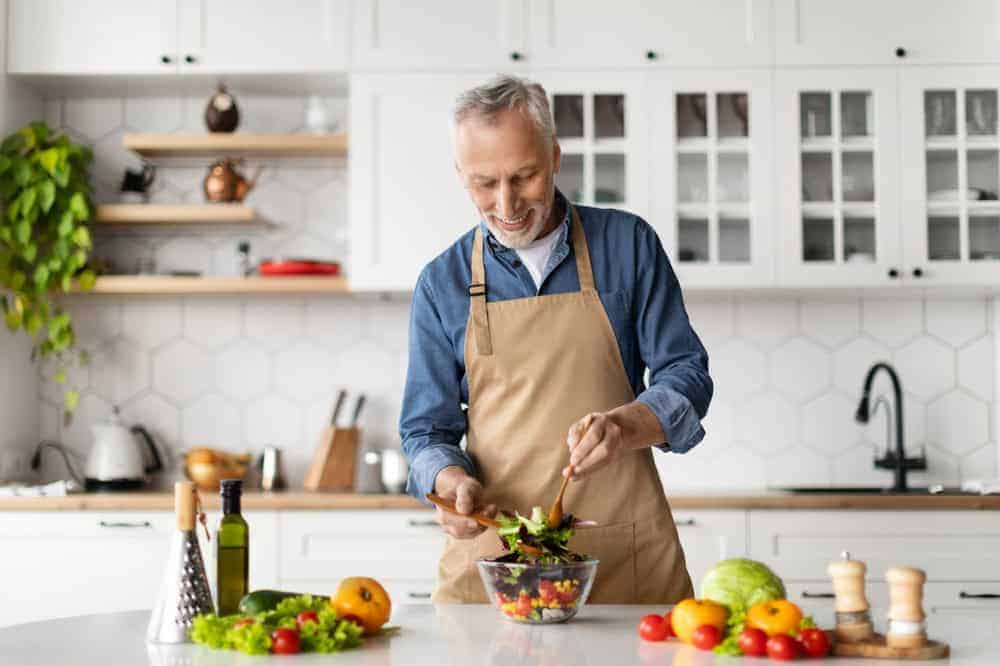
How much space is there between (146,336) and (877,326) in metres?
2.55

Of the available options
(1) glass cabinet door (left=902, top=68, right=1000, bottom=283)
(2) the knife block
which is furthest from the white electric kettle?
(1) glass cabinet door (left=902, top=68, right=1000, bottom=283)

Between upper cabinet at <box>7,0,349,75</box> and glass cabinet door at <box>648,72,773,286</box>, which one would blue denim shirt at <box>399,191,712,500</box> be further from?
upper cabinet at <box>7,0,349,75</box>

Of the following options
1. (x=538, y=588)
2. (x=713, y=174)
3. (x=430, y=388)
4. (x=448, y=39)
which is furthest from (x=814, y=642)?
(x=448, y=39)

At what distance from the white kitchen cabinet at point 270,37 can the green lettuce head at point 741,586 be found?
2.72 m

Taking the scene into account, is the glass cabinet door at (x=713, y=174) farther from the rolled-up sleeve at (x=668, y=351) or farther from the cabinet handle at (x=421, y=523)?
the rolled-up sleeve at (x=668, y=351)

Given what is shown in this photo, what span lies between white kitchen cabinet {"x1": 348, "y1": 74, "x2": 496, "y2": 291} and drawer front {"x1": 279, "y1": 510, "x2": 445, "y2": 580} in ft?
2.46

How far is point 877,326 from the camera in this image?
14.6 feet

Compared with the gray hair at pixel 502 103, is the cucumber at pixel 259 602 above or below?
below

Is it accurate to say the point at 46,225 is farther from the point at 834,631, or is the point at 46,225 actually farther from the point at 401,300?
the point at 834,631

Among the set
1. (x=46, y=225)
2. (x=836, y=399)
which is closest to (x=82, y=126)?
(x=46, y=225)

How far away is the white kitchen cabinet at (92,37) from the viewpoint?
4199 millimetres

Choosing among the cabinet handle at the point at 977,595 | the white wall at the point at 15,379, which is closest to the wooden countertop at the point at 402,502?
the cabinet handle at the point at 977,595

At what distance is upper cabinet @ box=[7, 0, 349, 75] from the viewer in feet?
13.7

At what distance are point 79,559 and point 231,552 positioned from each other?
2138mm
